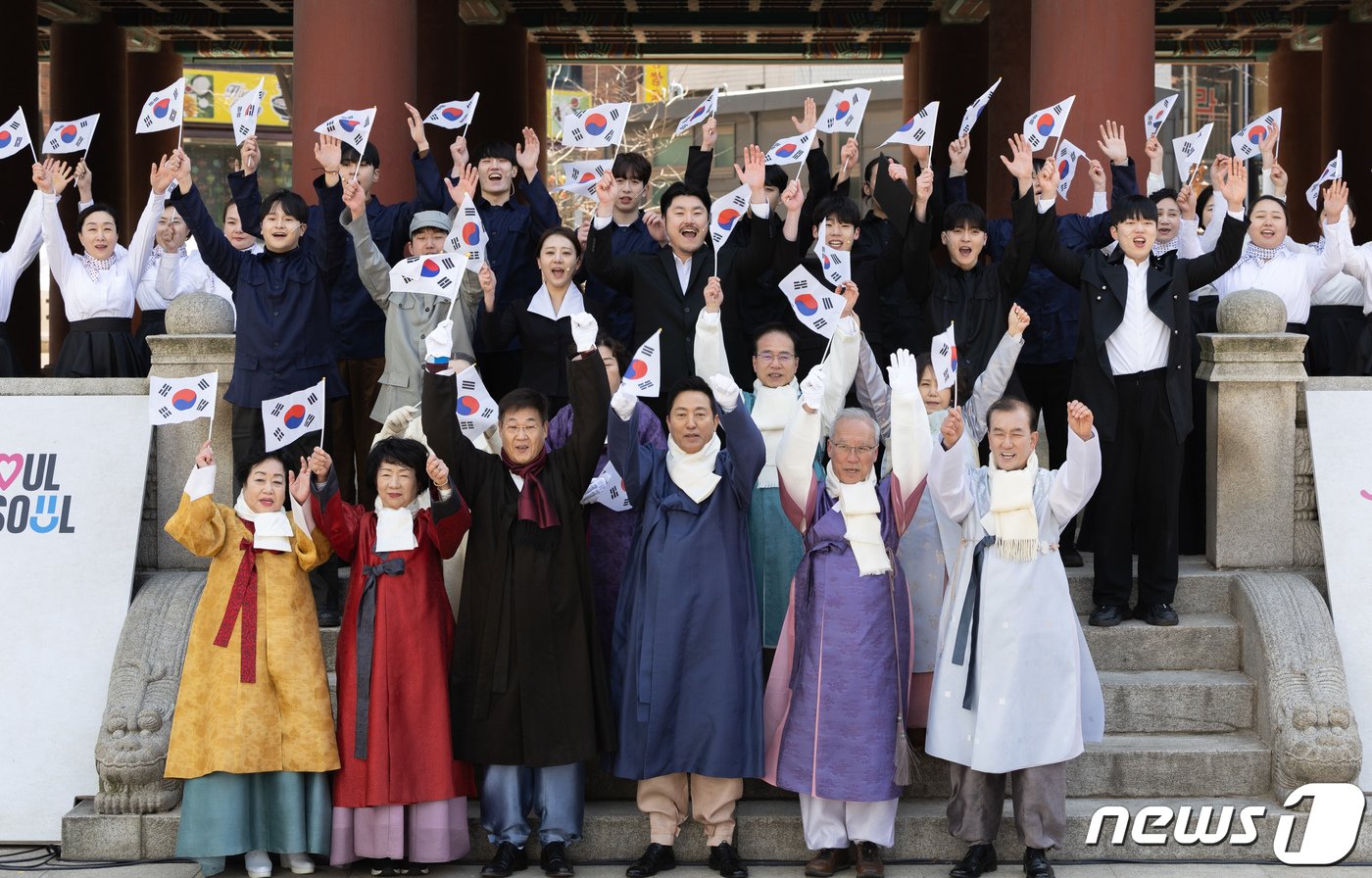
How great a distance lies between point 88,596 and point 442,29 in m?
9.64

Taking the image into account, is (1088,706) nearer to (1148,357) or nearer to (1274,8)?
(1148,357)

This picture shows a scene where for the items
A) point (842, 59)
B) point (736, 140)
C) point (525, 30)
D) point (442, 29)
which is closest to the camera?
point (442, 29)

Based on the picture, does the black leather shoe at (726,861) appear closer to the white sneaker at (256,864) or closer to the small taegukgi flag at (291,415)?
the white sneaker at (256,864)

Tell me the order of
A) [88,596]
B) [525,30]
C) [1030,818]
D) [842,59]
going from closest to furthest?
[1030,818] → [88,596] → [525,30] → [842,59]

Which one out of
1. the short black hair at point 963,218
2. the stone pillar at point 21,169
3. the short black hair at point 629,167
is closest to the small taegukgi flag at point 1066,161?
the short black hair at point 963,218

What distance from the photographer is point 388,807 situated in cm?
591

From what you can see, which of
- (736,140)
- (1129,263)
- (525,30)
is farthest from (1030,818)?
(736,140)

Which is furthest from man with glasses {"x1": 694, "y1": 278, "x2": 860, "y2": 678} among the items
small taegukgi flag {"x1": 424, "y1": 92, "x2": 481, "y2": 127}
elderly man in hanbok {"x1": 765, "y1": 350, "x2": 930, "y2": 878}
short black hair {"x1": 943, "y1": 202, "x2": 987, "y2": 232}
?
small taegukgi flag {"x1": 424, "y1": 92, "x2": 481, "y2": 127}

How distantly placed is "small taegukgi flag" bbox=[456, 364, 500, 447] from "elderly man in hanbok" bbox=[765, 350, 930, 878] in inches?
47.1

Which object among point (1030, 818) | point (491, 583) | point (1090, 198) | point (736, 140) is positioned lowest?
point (1030, 818)

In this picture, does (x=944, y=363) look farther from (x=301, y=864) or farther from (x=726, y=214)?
(x=301, y=864)

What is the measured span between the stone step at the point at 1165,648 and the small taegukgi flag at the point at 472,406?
287 centimetres

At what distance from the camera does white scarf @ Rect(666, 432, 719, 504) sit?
5.98 metres

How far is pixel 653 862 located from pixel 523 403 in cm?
184
